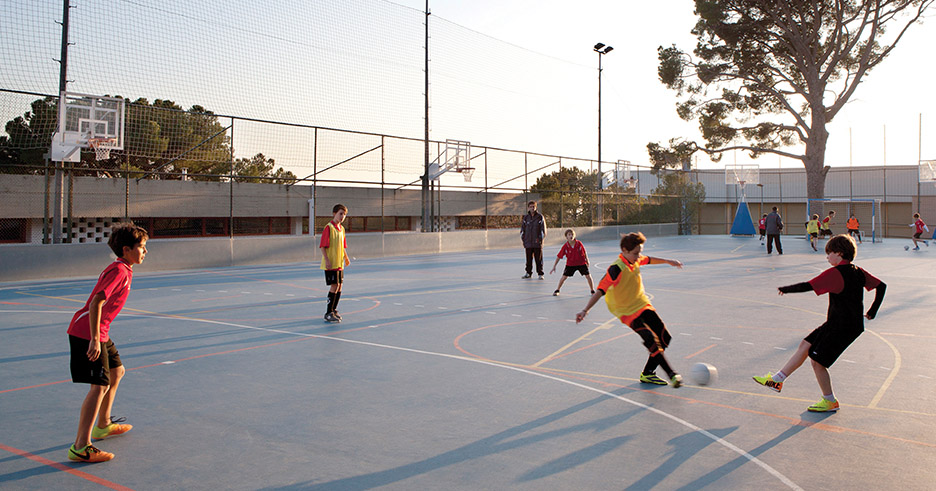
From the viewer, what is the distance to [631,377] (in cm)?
667

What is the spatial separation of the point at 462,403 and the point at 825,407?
2.98m

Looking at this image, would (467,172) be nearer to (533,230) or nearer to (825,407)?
(533,230)

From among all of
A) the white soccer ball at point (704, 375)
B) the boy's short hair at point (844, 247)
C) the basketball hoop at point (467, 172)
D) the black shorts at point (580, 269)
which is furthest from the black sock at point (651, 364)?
the basketball hoop at point (467, 172)

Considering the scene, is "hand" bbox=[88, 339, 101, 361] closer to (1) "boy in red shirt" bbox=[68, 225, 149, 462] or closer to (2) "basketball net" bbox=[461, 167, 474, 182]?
(1) "boy in red shirt" bbox=[68, 225, 149, 462]

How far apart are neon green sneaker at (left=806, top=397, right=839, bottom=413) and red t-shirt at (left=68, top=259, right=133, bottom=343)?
5.32 meters

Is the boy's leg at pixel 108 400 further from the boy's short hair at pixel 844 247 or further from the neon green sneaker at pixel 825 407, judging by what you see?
the boy's short hair at pixel 844 247

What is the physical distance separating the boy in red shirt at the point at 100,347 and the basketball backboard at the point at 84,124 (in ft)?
46.0

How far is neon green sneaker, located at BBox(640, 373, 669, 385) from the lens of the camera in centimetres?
631

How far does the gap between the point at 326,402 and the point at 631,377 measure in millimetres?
3014

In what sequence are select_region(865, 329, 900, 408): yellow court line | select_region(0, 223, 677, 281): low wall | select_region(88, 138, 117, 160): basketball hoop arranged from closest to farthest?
select_region(865, 329, 900, 408): yellow court line
select_region(0, 223, 677, 281): low wall
select_region(88, 138, 117, 160): basketball hoop

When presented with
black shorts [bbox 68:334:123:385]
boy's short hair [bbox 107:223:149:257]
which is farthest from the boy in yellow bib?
black shorts [bbox 68:334:123:385]

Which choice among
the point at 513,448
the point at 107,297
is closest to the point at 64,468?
the point at 107,297

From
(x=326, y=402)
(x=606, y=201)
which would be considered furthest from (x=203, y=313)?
(x=606, y=201)

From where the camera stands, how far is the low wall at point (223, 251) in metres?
15.8
